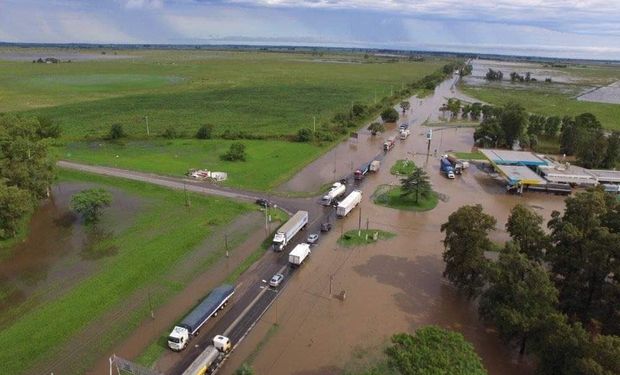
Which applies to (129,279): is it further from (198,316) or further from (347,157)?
(347,157)

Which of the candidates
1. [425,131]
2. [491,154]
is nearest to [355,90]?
[425,131]

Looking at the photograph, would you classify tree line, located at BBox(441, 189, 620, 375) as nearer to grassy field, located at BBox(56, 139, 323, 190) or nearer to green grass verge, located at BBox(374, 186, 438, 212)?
green grass verge, located at BBox(374, 186, 438, 212)

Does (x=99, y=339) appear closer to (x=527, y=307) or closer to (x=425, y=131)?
(x=527, y=307)

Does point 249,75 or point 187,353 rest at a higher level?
point 249,75

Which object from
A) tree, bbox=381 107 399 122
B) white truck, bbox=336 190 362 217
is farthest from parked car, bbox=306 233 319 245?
tree, bbox=381 107 399 122

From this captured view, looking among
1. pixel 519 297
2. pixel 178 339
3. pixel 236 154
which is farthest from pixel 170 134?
pixel 519 297

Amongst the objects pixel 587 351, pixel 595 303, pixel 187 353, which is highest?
pixel 587 351
